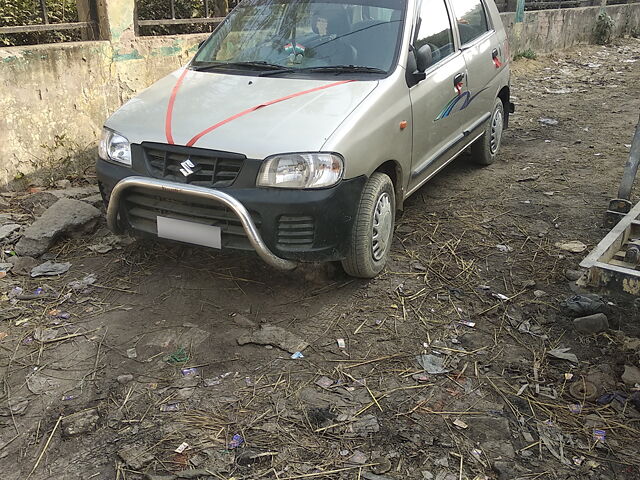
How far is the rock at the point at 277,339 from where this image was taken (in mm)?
3316

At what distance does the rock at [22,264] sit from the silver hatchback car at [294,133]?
899mm

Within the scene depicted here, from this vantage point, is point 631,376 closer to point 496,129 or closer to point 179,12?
point 496,129

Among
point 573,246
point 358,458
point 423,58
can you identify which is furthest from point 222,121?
point 573,246

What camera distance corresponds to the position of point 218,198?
325 cm

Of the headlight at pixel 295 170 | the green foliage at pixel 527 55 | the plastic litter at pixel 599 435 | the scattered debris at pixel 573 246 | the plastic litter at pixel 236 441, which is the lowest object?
the plastic litter at pixel 599 435

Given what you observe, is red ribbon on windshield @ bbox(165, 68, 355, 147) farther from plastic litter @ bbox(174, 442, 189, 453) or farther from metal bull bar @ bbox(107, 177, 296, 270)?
plastic litter @ bbox(174, 442, 189, 453)

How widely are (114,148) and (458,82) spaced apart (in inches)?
106

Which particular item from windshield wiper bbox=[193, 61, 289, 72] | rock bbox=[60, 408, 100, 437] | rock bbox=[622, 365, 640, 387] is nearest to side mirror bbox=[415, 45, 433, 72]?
windshield wiper bbox=[193, 61, 289, 72]

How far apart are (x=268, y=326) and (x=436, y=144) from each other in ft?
6.77

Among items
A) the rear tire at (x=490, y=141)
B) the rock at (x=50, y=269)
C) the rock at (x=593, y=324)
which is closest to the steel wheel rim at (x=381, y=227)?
the rock at (x=593, y=324)

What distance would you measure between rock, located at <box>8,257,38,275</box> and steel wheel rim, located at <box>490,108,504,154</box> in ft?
14.5

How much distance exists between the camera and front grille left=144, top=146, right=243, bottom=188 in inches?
132

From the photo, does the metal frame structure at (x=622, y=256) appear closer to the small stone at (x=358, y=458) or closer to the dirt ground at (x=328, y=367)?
the dirt ground at (x=328, y=367)

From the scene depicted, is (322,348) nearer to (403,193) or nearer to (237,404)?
(237,404)
